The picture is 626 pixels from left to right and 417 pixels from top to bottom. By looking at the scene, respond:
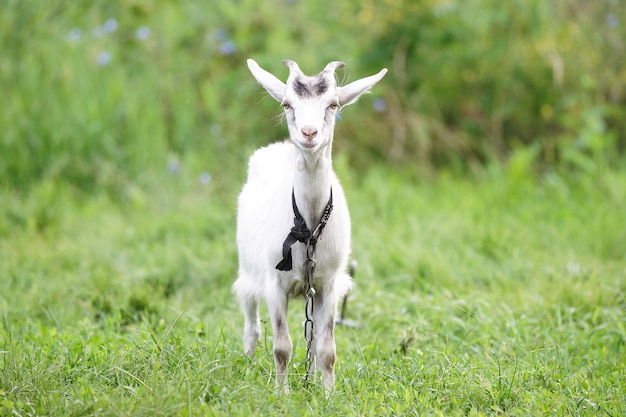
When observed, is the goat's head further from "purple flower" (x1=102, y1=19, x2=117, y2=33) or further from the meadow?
"purple flower" (x1=102, y1=19, x2=117, y2=33)

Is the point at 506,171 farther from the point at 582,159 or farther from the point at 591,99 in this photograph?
the point at 591,99

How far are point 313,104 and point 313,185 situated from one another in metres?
0.42

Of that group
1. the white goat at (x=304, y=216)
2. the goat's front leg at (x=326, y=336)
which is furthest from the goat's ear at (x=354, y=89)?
the goat's front leg at (x=326, y=336)

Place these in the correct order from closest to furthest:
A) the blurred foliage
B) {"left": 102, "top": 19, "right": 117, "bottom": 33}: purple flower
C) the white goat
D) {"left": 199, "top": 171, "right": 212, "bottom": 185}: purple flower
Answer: the white goat → {"left": 199, "top": 171, "right": 212, "bottom": 185}: purple flower → the blurred foliage → {"left": 102, "top": 19, "right": 117, "bottom": 33}: purple flower

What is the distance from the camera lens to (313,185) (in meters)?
4.16

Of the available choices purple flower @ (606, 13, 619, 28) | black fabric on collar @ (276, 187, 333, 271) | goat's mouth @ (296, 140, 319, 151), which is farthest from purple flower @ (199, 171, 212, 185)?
purple flower @ (606, 13, 619, 28)

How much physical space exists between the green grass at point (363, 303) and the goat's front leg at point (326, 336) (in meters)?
0.10

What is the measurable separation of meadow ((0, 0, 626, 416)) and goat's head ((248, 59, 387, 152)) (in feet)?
1.60

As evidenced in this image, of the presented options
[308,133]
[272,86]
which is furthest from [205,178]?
[308,133]

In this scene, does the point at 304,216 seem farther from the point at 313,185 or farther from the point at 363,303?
the point at 363,303

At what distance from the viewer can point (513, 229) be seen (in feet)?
23.4

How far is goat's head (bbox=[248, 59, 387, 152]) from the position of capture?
386 centimetres

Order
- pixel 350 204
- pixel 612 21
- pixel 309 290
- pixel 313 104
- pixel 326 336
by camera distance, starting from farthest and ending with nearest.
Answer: pixel 612 21 < pixel 350 204 < pixel 326 336 < pixel 309 290 < pixel 313 104

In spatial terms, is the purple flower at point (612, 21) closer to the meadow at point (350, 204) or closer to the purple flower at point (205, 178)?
the meadow at point (350, 204)
